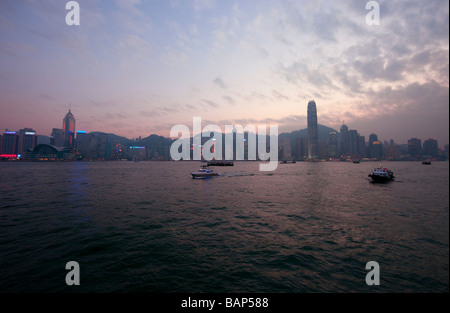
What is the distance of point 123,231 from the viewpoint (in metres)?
16.5

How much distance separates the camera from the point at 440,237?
15.6 meters

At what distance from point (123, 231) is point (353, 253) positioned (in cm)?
1709

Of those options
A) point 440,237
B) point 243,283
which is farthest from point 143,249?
point 440,237

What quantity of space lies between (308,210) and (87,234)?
2302cm

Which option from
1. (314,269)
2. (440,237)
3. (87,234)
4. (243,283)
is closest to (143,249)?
(87,234)

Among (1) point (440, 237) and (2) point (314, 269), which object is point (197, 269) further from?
(1) point (440, 237)
